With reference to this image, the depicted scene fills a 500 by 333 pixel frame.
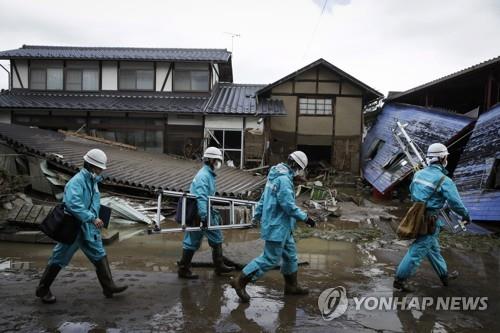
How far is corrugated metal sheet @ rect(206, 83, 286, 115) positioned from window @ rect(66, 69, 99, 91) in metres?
5.26

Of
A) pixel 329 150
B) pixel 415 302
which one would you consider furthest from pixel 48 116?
pixel 415 302

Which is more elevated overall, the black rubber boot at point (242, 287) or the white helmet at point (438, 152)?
the white helmet at point (438, 152)

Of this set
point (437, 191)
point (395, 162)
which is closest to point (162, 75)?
point (395, 162)

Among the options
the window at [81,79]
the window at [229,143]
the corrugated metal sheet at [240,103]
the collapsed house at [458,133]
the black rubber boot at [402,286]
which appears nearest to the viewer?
the black rubber boot at [402,286]

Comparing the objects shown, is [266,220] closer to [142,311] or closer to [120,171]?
[142,311]

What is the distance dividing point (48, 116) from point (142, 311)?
606 inches

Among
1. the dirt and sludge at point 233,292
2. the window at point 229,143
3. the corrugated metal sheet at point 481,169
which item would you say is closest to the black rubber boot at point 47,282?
the dirt and sludge at point 233,292

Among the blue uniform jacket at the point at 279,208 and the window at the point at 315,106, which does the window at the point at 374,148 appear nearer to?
the window at the point at 315,106

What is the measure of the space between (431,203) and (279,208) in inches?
74.9

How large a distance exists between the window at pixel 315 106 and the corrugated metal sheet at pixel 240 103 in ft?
3.44

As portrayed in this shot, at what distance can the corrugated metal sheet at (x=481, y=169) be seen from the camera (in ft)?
30.5

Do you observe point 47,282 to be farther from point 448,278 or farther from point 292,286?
point 448,278

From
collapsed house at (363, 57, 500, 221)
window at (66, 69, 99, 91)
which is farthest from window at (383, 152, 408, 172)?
window at (66, 69, 99, 91)

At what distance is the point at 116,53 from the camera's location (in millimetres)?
19469
